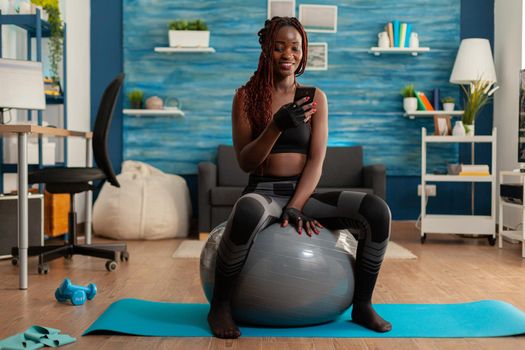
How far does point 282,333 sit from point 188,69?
4.12 m

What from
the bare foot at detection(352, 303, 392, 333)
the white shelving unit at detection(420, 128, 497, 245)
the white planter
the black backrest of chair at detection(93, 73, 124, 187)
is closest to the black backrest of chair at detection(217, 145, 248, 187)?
the white planter

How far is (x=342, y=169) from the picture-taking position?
5703mm

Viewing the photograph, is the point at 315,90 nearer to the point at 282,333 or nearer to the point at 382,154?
the point at 282,333

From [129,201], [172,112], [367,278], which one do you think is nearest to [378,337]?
[367,278]

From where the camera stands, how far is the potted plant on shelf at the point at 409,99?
5828 millimetres

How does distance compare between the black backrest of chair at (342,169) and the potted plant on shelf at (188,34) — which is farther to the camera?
the potted plant on shelf at (188,34)

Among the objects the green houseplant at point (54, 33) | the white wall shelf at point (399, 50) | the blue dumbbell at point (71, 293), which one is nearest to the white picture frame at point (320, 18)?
the white wall shelf at point (399, 50)

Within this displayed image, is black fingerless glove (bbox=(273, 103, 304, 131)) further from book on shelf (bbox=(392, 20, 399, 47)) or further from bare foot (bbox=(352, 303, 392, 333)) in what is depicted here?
book on shelf (bbox=(392, 20, 399, 47))

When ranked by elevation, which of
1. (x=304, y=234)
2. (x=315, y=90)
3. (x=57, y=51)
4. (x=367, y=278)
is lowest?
(x=367, y=278)

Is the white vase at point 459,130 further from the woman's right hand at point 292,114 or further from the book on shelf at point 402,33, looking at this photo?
the woman's right hand at point 292,114

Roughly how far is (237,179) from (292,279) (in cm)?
347

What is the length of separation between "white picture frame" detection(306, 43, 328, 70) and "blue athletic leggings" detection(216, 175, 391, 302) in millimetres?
3727

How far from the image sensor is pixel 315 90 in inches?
96.4

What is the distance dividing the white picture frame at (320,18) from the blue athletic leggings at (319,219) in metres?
3.82
